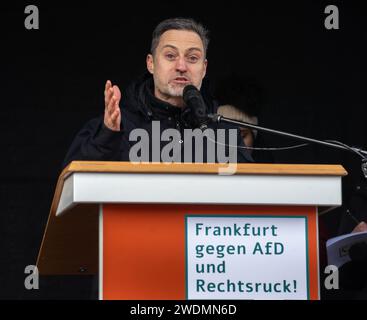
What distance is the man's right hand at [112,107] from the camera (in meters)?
3.20

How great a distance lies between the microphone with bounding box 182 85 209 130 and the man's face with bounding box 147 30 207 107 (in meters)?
0.68

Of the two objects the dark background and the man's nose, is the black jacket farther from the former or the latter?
the dark background

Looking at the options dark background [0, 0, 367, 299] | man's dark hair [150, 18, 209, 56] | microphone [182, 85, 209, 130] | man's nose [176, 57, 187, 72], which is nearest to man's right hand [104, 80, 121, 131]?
microphone [182, 85, 209, 130]

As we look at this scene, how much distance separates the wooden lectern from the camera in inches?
115

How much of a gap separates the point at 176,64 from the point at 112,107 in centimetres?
92

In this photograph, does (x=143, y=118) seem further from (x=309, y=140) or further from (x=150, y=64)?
(x=309, y=140)

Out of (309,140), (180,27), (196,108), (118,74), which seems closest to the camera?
(309,140)

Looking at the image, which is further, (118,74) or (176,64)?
(118,74)

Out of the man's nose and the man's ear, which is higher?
the man's ear

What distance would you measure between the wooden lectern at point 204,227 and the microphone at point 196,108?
0.99 feet

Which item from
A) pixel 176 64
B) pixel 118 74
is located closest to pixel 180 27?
pixel 176 64

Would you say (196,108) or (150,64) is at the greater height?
(150,64)

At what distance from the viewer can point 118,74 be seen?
5.96 metres

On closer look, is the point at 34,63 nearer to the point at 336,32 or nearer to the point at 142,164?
the point at 336,32
